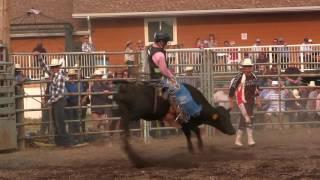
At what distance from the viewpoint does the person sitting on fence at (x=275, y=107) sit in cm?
1552

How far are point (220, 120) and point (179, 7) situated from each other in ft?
47.1

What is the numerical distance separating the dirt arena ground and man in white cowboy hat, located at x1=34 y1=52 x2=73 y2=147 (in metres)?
0.43

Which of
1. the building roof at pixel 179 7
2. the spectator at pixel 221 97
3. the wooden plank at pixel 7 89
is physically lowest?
the spectator at pixel 221 97

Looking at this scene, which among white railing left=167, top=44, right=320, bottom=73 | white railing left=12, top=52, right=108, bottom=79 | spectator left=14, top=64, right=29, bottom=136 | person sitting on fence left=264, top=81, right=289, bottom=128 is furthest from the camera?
person sitting on fence left=264, top=81, right=289, bottom=128

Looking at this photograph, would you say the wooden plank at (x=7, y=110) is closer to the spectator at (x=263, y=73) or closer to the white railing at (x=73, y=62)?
the white railing at (x=73, y=62)

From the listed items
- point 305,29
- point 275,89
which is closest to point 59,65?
point 275,89

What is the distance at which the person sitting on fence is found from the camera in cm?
1552

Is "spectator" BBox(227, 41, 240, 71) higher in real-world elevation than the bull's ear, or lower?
higher

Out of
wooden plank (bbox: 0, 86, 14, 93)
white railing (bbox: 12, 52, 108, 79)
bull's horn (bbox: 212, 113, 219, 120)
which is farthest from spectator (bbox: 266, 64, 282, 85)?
wooden plank (bbox: 0, 86, 14, 93)

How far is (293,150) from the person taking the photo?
40.2 feet

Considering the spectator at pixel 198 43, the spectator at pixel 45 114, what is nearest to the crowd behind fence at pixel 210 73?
the spectator at pixel 45 114

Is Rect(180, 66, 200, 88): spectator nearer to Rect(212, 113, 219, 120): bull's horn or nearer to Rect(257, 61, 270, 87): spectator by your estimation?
Rect(257, 61, 270, 87): spectator

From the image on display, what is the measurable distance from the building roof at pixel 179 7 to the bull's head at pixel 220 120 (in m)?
13.9

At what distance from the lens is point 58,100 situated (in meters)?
13.8
